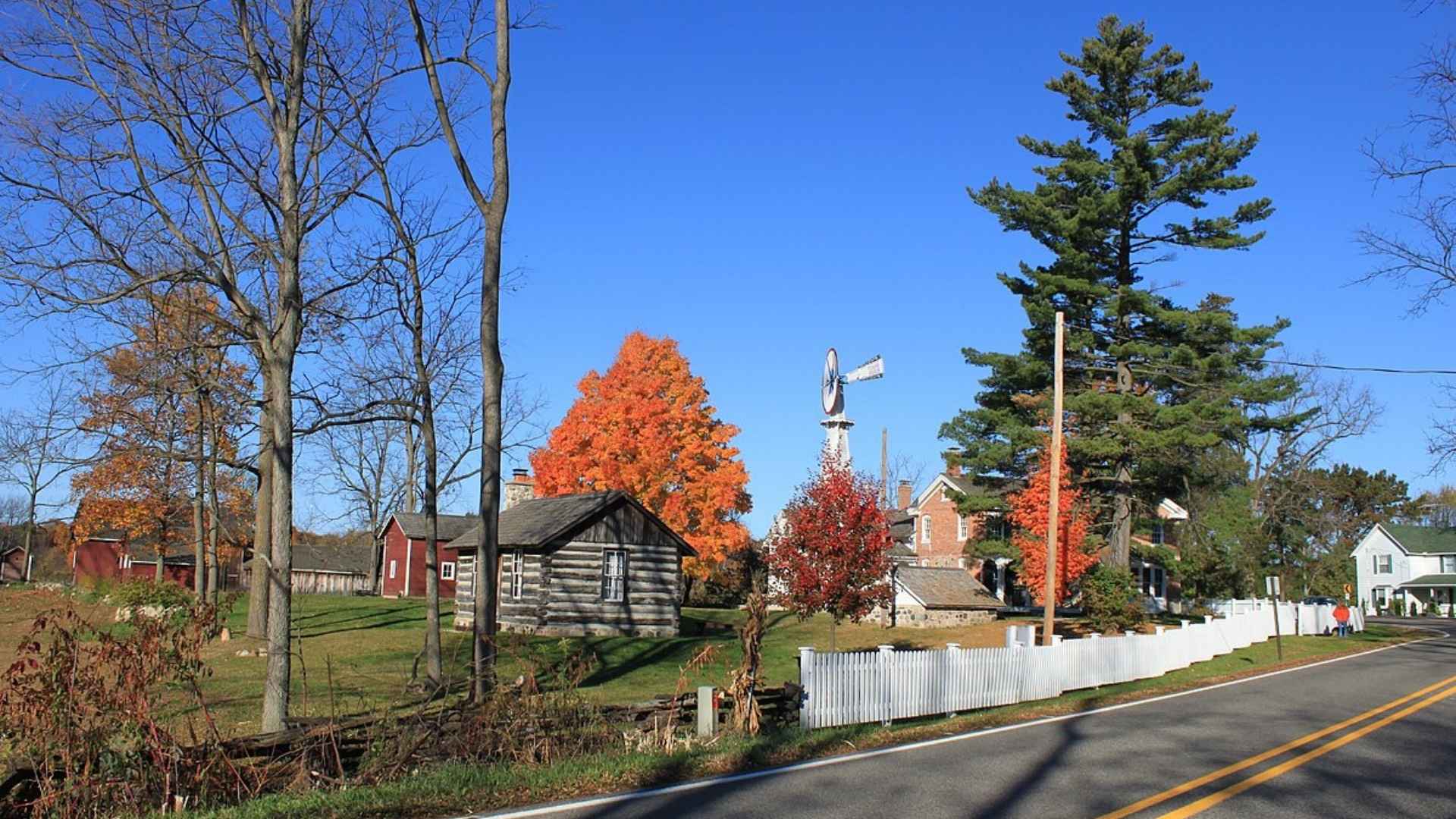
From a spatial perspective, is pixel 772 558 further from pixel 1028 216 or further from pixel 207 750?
pixel 207 750

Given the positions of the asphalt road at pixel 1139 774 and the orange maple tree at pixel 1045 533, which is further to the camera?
the orange maple tree at pixel 1045 533

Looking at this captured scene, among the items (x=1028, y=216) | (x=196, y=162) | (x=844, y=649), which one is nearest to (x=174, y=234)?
(x=196, y=162)

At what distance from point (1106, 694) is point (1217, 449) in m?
45.5

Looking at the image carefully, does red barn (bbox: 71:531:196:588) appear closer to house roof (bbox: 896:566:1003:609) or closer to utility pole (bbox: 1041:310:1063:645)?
house roof (bbox: 896:566:1003:609)

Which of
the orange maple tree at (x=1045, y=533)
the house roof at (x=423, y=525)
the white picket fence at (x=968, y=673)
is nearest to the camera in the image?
the white picket fence at (x=968, y=673)

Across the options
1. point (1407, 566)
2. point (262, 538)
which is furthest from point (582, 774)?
point (1407, 566)

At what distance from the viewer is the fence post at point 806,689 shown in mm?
15159

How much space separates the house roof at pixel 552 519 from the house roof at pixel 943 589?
38.8 feet

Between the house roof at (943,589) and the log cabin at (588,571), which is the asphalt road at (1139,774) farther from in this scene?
the house roof at (943,589)

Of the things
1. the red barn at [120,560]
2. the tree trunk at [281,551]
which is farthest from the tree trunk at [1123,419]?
the red barn at [120,560]

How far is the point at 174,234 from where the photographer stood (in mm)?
15117

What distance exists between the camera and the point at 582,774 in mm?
11398

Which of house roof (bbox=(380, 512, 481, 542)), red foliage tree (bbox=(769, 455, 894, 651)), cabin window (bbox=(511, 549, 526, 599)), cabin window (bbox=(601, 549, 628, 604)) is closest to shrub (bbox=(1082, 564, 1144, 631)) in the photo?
red foliage tree (bbox=(769, 455, 894, 651))

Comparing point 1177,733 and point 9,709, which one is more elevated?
point 9,709
